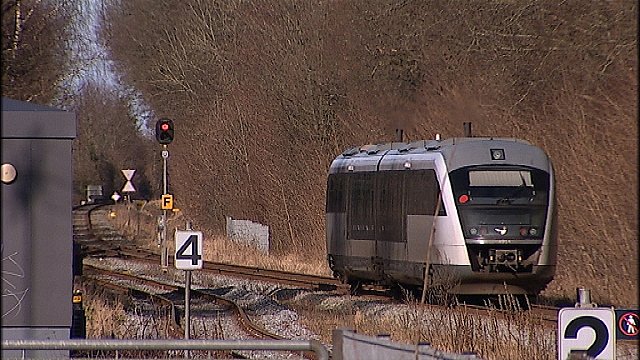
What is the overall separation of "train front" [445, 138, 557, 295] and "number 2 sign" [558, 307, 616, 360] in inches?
467

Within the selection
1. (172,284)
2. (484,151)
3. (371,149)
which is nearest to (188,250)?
A: (484,151)

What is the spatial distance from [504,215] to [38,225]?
10731 millimetres

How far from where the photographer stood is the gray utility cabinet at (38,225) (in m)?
12.1

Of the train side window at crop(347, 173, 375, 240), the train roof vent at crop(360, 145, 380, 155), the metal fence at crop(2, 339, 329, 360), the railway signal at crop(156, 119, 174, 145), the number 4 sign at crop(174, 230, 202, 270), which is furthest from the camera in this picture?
the railway signal at crop(156, 119, 174, 145)

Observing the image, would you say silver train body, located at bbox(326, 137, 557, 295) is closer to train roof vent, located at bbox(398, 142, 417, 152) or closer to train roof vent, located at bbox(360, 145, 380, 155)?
train roof vent, located at bbox(398, 142, 417, 152)

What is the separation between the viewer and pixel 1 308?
12023 mm

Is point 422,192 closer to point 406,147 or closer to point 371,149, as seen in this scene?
point 406,147

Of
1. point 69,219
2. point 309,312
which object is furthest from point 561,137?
point 69,219

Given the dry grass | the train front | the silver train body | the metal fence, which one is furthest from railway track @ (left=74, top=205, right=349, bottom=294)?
the metal fence

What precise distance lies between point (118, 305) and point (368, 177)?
5230mm

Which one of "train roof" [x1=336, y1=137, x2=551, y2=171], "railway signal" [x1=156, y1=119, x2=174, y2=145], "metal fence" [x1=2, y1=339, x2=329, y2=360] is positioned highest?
"railway signal" [x1=156, y1=119, x2=174, y2=145]

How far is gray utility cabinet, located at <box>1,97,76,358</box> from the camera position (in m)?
12.1

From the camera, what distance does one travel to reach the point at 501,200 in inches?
848

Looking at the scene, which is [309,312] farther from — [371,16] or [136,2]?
[136,2]
